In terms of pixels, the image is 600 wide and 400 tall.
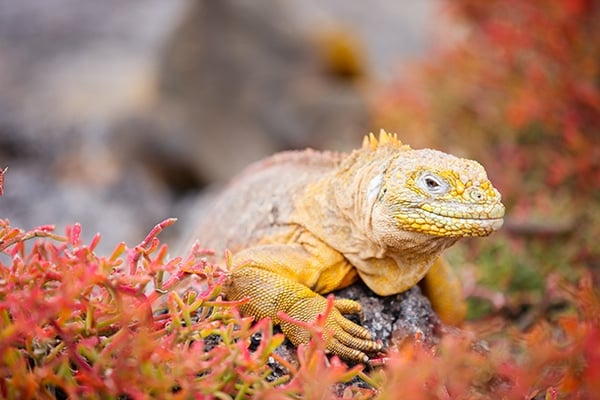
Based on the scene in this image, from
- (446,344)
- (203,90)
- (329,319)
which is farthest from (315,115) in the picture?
(446,344)

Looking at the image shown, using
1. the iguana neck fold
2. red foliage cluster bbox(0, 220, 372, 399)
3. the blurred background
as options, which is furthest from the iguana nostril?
the blurred background

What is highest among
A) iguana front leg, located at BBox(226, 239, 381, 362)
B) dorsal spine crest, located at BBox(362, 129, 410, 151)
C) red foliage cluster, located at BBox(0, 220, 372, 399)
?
dorsal spine crest, located at BBox(362, 129, 410, 151)

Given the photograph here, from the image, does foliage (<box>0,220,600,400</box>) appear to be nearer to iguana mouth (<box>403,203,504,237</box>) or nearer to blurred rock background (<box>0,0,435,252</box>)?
iguana mouth (<box>403,203,504,237</box>)

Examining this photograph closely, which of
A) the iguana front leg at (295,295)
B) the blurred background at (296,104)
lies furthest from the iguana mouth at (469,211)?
the blurred background at (296,104)

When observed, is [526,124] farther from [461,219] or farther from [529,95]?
[461,219]

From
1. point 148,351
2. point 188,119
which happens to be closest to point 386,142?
point 148,351

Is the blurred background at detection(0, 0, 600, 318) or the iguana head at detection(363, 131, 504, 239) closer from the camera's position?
the iguana head at detection(363, 131, 504, 239)
